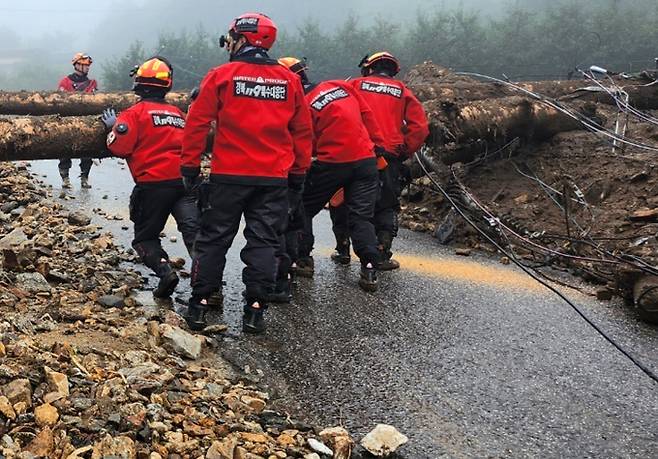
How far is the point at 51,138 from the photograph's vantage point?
5.37 metres

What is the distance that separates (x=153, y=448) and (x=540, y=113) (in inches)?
278

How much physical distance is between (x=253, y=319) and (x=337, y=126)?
6.14 feet

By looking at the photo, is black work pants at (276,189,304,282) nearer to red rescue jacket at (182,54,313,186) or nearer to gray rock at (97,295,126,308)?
red rescue jacket at (182,54,313,186)

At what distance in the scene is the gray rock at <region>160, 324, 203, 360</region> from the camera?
3.63 meters

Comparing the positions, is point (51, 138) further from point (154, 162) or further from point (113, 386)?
point (113, 386)

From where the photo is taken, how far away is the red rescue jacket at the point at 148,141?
4699mm

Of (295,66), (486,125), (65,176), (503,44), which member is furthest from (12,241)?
(503,44)

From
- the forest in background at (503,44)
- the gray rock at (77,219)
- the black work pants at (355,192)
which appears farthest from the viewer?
the forest in background at (503,44)

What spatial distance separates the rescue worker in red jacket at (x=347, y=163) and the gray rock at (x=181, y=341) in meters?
1.87

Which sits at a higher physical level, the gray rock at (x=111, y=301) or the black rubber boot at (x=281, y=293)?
the gray rock at (x=111, y=301)

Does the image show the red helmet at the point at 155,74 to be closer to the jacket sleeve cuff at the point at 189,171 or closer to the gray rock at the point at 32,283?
the jacket sleeve cuff at the point at 189,171

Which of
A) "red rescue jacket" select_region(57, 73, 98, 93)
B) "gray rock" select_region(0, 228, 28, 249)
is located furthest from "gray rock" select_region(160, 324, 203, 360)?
"red rescue jacket" select_region(57, 73, 98, 93)

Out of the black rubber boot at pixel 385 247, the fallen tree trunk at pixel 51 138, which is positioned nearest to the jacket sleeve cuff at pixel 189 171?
the fallen tree trunk at pixel 51 138

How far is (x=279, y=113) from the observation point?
4.21 metres
